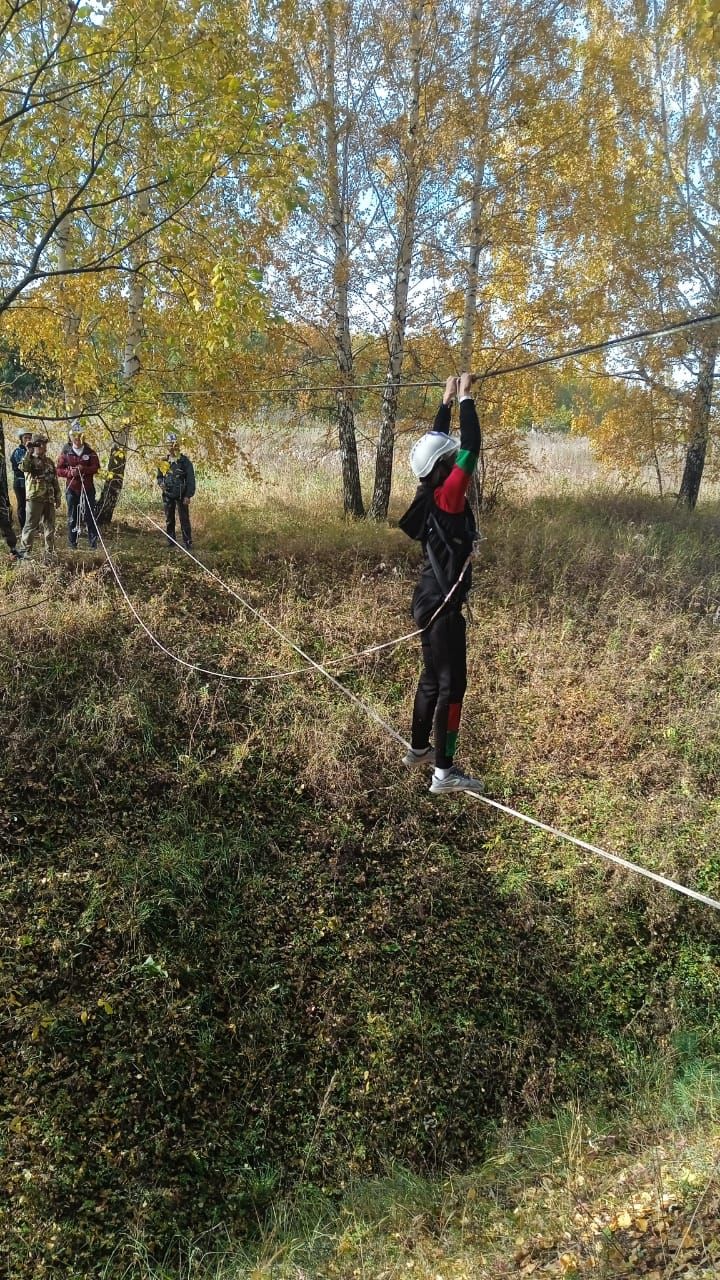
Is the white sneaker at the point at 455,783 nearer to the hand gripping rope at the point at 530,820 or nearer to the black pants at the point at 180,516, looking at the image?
the hand gripping rope at the point at 530,820

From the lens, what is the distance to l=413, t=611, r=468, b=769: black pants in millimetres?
4793

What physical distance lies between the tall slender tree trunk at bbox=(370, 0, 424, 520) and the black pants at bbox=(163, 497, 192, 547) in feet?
11.9

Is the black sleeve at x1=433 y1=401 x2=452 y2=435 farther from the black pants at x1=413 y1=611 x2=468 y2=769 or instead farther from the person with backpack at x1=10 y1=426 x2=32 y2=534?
the person with backpack at x1=10 y1=426 x2=32 y2=534

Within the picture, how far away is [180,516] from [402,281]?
5.50 meters

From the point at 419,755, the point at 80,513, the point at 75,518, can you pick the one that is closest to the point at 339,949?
the point at 419,755

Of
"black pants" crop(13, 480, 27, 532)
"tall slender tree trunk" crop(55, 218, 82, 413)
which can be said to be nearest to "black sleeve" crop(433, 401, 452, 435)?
"tall slender tree trunk" crop(55, 218, 82, 413)

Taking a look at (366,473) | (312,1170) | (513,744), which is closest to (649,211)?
(366,473)

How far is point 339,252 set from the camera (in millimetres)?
11250

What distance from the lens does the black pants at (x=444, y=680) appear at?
15.7 feet

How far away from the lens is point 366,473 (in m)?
15.1

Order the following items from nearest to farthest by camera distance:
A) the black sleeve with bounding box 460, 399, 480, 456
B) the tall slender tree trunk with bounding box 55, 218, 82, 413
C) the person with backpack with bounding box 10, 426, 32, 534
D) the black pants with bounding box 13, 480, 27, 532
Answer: the black sleeve with bounding box 460, 399, 480, 456 → the tall slender tree trunk with bounding box 55, 218, 82, 413 → the person with backpack with bounding box 10, 426, 32, 534 → the black pants with bounding box 13, 480, 27, 532

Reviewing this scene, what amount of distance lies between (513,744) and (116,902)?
464 centimetres

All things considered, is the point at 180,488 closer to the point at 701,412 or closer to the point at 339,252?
the point at 339,252

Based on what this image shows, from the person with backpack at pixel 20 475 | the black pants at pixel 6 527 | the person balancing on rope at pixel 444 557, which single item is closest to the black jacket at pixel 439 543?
the person balancing on rope at pixel 444 557
